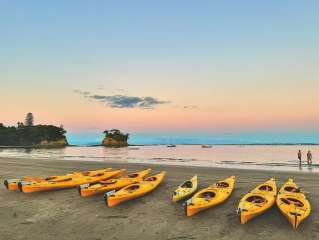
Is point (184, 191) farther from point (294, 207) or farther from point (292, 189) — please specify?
point (292, 189)

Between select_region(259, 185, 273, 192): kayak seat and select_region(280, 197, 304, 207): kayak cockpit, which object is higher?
select_region(259, 185, 273, 192): kayak seat

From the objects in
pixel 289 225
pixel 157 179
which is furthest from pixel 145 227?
pixel 157 179

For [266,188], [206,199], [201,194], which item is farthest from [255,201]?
[266,188]

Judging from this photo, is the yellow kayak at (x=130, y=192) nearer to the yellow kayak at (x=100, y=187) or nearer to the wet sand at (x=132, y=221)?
the wet sand at (x=132, y=221)

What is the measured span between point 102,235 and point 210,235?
14.0ft

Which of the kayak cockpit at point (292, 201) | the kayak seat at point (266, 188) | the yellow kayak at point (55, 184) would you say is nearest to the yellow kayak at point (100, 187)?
the yellow kayak at point (55, 184)

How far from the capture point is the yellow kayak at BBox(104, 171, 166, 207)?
15961mm

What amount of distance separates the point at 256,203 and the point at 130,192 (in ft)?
21.4

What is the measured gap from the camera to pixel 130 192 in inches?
677

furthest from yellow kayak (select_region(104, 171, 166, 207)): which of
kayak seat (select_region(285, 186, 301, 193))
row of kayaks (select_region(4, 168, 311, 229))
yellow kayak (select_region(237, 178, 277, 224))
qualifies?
kayak seat (select_region(285, 186, 301, 193))

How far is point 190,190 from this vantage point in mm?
18234

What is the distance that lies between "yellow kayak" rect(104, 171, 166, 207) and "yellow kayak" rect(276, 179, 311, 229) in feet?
23.8

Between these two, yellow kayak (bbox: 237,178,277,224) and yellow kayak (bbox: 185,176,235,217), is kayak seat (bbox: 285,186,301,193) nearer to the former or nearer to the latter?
yellow kayak (bbox: 237,178,277,224)

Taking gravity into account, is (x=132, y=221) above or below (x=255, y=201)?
below
